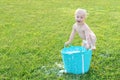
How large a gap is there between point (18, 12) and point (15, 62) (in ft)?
14.0

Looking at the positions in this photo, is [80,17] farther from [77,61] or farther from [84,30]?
[77,61]

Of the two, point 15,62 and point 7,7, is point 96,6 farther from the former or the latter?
point 15,62

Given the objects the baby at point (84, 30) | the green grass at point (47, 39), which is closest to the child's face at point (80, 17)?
the baby at point (84, 30)

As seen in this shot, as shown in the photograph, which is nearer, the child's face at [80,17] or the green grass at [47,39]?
the child's face at [80,17]

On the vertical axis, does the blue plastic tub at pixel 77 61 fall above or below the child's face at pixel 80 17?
below

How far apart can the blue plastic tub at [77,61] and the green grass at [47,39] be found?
0.26 ft

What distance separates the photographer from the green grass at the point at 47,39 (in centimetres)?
387

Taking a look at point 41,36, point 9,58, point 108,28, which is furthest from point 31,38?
point 108,28

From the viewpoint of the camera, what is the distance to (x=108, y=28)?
245 inches

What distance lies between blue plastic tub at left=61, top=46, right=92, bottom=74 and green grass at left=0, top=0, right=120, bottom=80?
0.08 metres

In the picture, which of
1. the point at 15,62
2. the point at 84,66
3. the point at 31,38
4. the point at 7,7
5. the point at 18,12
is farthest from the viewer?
the point at 7,7

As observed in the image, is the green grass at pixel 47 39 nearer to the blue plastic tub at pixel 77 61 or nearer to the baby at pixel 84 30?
the blue plastic tub at pixel 77 61

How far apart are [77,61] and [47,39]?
74.4 inches

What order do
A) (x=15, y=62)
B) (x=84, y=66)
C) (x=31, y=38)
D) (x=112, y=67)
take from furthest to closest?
1. (x=31, y=38)
2. (x=15, y=62)
3. (x=112, y=67)
4. (x=84, y=66)
